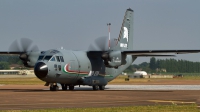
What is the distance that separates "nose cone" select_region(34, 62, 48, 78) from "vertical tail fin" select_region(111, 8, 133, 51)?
482 inches

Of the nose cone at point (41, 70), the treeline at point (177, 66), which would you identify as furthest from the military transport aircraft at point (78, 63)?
the treeline at point (177, 66)

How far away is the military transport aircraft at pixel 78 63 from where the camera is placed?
1589 inches

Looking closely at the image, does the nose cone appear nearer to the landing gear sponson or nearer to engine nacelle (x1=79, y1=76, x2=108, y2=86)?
the landing gear sponson

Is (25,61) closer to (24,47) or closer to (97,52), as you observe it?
(24,47)

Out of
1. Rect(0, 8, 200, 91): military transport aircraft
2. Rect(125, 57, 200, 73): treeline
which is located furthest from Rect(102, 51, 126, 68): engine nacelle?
Rect(125, 57, 200, 73): treeline

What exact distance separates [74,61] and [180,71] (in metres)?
120

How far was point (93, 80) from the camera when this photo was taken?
45.1 meters

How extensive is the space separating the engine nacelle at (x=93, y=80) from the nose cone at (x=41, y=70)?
585 centimetres

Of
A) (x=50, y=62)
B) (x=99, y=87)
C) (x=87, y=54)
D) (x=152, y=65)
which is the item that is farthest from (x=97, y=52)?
(x=152, y=65)

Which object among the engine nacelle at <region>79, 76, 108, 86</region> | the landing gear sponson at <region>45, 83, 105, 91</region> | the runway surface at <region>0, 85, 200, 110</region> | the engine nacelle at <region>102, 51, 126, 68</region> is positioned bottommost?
the runway surface at <region>0, 85, 200, 110</region>

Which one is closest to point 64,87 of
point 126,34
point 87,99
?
point 126,34

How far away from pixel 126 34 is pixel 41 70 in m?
15.9

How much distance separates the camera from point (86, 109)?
2114cm

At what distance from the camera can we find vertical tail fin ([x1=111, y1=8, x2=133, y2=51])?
5012 centimetres
